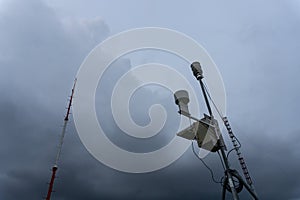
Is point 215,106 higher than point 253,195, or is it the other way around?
point 215,106

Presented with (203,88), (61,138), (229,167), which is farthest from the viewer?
(61,138)

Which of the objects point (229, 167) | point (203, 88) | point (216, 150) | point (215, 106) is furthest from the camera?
point (215, 106)

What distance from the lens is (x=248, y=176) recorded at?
61.7 feet

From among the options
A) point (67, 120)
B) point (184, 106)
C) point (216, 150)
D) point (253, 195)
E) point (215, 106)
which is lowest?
point (253, 195)

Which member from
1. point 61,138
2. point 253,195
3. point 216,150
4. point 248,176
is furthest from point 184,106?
point 61,138

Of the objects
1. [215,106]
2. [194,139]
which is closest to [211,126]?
[194,139]

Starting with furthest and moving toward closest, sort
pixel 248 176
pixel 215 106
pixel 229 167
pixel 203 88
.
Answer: pixel 248 176, pixel 215 106, pixel 203 88, pixel 229 167

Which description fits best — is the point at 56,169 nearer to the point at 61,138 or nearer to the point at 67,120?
the point at 61,138

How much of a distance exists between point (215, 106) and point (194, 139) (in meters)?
1.82

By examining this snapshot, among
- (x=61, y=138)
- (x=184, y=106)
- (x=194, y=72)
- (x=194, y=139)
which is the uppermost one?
(x=61, y=138)

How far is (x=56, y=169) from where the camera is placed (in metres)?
21.2

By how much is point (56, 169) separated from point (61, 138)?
3247 millimetres

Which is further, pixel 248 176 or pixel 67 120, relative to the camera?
pixel 67 120

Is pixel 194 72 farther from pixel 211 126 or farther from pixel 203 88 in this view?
pixel 211 126
